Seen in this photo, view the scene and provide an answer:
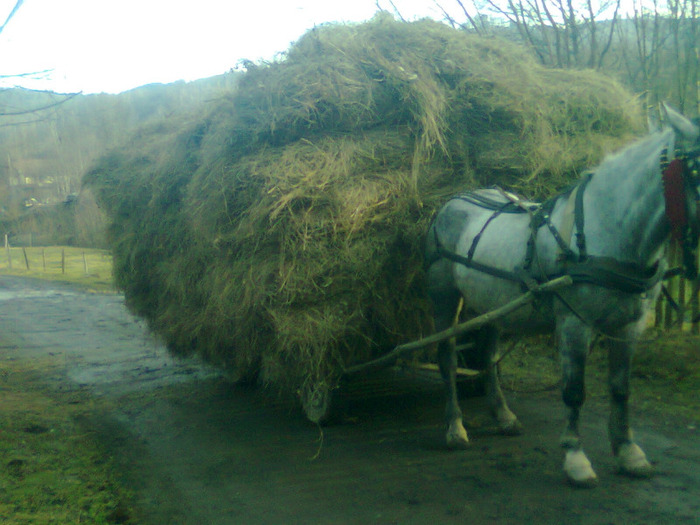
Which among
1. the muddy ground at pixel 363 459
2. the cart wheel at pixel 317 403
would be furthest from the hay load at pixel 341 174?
the muddy ground at pixel 363 459

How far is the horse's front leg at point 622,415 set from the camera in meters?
3.45

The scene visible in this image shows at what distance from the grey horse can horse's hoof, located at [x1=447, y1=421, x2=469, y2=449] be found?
2.65 ft

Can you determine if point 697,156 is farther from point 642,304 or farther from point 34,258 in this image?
point 34,258

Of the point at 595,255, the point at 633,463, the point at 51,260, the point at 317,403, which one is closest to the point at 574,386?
the point at 633,463

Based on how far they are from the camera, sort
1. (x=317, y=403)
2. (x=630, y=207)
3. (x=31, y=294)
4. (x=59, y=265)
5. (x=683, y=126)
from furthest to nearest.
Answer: (x=59, y=265)
(x=31, y=294)
(x=317, y=403)
(x=630, y=207)
(x=683, y=126)

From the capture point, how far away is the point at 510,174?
472 cm

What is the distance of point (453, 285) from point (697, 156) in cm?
180

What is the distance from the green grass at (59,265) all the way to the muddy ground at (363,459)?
41.9 ft

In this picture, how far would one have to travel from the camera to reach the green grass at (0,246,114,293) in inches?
758

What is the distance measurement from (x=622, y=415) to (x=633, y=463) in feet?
0.89


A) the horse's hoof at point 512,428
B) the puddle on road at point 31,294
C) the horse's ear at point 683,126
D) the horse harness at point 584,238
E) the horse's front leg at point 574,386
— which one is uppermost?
the horse's ear at point 683,126

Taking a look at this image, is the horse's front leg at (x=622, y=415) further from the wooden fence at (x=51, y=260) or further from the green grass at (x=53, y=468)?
the wooden fence at (x=51, y=260)

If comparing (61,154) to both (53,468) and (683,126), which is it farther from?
(683,126)

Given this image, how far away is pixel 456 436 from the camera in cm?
417
